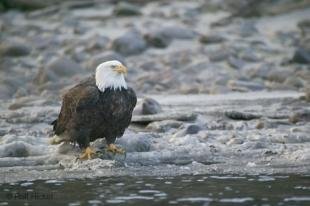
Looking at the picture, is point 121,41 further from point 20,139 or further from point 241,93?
point 20,139

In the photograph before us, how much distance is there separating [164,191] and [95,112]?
1362 mm

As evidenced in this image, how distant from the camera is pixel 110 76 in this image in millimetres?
8148

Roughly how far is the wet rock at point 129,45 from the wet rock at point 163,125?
5638 millimetres

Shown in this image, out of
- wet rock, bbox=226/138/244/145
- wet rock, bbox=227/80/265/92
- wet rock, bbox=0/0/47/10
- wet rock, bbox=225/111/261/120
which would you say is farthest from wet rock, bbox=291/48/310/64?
wet rock, bbox=0/0/47/10

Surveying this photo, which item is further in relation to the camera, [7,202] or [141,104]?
[141,104]

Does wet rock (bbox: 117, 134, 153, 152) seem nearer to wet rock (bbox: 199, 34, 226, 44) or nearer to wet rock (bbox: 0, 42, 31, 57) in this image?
wet rock (bbox: 0, 42, 31, 57)

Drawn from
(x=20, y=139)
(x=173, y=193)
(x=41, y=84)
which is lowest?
(x=173, y=193)

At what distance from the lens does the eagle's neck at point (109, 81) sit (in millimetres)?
8125

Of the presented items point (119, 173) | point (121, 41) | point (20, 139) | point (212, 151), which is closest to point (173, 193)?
point (119, 173)

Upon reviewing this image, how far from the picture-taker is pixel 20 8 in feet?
66.8

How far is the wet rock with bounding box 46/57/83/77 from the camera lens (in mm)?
A: 13820

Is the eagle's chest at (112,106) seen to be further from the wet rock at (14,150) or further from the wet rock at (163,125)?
the wet rock at (163,125)

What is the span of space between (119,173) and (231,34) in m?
9.60

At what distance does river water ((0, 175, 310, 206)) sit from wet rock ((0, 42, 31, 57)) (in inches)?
326
